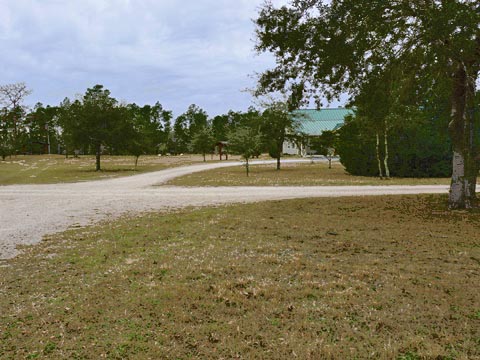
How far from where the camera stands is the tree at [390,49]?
9039mm

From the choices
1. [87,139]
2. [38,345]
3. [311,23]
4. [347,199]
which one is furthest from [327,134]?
[38,345]

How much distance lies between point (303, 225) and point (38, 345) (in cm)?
821

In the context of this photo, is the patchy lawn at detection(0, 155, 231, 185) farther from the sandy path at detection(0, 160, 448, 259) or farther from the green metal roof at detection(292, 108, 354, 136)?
the green metal roof at detection(292, 108, 354, 136)

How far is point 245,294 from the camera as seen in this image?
571 cm

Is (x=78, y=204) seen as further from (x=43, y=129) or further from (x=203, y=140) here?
(x=43, y=129)

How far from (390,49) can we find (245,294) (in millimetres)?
10056

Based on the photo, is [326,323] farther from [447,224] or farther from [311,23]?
[311,23]

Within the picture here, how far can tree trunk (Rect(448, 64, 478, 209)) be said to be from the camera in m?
11.7

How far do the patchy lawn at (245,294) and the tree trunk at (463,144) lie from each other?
8.89 feet

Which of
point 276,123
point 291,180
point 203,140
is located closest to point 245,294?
point 291,180

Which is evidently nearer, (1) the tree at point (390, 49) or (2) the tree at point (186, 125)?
(1) the tree at point (390, 49)

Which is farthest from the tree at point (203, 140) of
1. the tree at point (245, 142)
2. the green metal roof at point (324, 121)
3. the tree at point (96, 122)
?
the green metal roof at point (324, 121)

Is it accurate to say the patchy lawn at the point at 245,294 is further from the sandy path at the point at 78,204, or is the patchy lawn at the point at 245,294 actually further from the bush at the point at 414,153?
the bush at the point at 414,153

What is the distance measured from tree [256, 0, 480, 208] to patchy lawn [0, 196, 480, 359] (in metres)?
4.71
